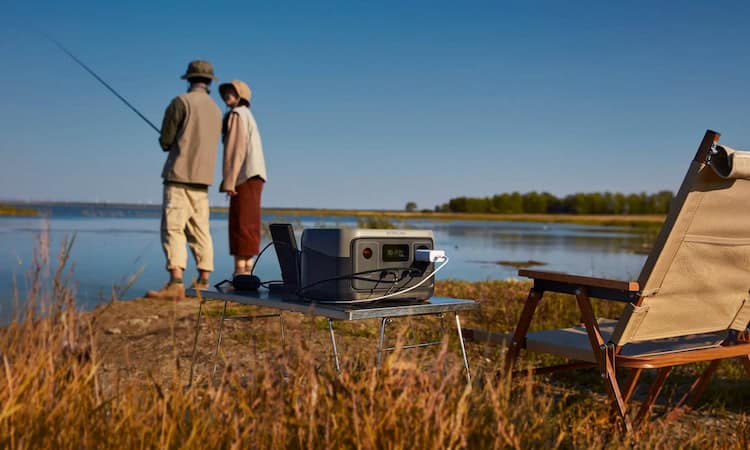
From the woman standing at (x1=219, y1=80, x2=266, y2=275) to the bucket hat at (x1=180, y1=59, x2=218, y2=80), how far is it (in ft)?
0.64

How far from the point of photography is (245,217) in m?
6.68

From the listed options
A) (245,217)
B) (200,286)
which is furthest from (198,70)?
(200,286)

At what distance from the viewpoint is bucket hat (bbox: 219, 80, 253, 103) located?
21.8ft

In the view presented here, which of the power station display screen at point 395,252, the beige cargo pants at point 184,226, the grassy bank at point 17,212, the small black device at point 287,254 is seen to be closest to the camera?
the power station display screen at point 395,252

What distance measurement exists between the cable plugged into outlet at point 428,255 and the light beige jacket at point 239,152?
3967 millimetres

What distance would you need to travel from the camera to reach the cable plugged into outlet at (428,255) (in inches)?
114

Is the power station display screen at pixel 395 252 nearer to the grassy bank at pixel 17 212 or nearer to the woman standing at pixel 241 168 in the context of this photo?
the woman standing at pixel 241 168

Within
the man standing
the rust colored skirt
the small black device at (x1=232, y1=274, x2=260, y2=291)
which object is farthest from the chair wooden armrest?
the man standing

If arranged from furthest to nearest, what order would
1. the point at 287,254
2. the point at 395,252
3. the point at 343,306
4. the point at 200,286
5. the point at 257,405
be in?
the point at 200,286 < the point at 287,254 < the point at 395,252 < the point at 343,306 < the point at 257,405

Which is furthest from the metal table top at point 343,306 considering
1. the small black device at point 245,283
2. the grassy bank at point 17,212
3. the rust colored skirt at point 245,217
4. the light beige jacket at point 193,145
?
the grassy bank at point 17,212

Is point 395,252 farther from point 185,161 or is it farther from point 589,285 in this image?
point 185,161

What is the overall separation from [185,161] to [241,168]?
1.65ft

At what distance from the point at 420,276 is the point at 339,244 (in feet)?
1.32

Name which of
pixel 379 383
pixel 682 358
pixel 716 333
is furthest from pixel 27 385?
pixel 716 333
